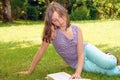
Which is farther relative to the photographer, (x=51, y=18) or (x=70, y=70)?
(x=70, y=70)

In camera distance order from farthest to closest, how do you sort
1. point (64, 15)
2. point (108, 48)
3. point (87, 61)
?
point (108, 48), point (87, 61), point (64, 15)

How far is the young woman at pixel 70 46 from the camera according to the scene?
5.64m

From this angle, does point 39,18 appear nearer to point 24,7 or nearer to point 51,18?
point 24,7

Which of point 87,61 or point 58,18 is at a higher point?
point 58,18

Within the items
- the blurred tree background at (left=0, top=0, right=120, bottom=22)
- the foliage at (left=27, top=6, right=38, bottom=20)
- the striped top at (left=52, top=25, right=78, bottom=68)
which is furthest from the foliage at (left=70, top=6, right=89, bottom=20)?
the striped top at (left=52, top=25, right=78, bottom=68)

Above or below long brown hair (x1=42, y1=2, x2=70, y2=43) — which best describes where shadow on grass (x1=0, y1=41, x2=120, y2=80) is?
below

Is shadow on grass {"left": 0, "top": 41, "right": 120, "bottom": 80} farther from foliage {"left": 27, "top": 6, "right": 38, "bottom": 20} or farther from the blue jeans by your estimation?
foliage {"left": 27, "top": 6, "right": 38, "bottom": 20}

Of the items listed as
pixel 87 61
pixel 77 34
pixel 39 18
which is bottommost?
pixel 39 18

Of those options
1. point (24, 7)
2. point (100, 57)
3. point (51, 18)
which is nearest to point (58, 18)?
point (51, 18)

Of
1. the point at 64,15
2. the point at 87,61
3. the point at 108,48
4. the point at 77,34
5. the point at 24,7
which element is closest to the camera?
the point at 64,15

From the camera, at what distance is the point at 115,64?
20.4 feet

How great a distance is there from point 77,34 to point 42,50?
630 mm

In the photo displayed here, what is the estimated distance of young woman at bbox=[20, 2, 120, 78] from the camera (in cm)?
564

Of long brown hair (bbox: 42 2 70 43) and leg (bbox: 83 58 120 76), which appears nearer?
long brown hair (bbox: 42 2 70 43)
